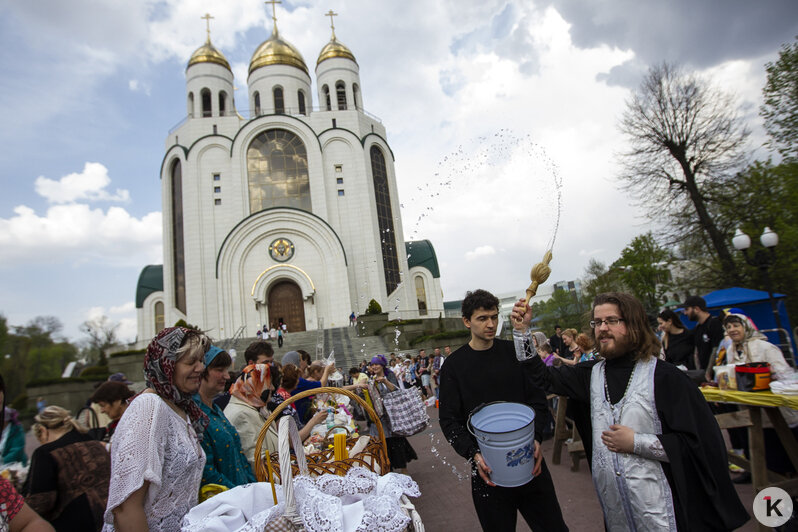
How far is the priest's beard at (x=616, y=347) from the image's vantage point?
245 centimetres

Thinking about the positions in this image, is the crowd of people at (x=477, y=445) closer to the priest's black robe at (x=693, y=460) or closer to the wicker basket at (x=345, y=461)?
the priest's black robe at (x=693, y=460)

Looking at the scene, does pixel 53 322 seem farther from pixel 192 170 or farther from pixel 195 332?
pixel 195 332

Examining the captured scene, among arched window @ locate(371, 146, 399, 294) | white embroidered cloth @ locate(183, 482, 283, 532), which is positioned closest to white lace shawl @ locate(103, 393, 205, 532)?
white embroidered cloth @ locate(183, 482, 283, 532)

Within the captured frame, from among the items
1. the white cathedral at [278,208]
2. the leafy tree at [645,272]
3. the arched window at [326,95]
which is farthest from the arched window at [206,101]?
the leafy tree at [645,272]

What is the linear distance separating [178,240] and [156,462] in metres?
32.3

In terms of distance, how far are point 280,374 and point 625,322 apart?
456cm

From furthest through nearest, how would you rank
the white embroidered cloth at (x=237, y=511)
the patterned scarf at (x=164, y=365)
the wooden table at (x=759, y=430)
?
the wooden table at (x=759, y=430), the patterned scarf at (x=164, y=365), the white embroidered cloth at (x=237, y=511)

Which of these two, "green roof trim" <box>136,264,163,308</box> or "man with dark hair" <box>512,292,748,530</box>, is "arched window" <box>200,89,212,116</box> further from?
"man with dark hair" <box>512,292,748,530</box>

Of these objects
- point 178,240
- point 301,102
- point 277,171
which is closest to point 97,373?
point 178,240

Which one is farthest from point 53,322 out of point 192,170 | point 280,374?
point 280,374

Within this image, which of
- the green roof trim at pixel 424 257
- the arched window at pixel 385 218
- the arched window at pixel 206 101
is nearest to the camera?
the arched window at pixel 385 218

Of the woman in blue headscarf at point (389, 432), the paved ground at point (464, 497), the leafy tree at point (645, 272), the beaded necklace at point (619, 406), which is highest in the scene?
the leafy tree at point (645, 272)

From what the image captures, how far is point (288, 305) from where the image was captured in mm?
29484

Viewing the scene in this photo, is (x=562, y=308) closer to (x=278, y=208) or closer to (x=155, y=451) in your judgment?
(x=278, y=208)
